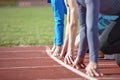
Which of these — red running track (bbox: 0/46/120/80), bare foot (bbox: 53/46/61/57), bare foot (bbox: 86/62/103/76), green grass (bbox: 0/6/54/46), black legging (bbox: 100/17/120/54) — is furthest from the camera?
green grass (bbox: 0/6/54/46)

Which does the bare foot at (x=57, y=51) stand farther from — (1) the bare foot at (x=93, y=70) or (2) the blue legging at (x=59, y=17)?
(1) the bare foot at (x=93, y=70)

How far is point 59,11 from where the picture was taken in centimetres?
588

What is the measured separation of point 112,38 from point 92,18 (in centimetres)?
96

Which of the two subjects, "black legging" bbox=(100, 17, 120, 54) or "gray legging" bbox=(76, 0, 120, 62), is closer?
"gray legging" bbox=(76, 0, 120, 62)

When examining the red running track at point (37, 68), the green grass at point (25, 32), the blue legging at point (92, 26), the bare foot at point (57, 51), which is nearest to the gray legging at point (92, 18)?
the blue legging at point (92, 26)

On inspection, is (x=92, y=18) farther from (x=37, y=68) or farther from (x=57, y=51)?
(x=57, y=51)

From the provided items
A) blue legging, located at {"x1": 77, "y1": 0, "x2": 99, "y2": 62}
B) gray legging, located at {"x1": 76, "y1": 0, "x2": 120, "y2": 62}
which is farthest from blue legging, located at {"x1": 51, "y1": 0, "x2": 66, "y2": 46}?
blue legging, located at {"x1": 77, "y1": 0, "x2": 99, "y2": 62}

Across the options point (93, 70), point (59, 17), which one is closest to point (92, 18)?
point (93, 70)

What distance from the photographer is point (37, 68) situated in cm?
464

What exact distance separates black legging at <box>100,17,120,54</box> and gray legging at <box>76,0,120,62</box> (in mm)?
358

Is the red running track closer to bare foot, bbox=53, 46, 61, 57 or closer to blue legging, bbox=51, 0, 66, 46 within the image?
bare foot, bbox=53, 46, 61, 57

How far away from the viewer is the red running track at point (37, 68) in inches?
156

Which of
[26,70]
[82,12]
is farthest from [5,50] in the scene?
[82,12]

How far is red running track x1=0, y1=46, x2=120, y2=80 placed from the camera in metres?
3.97
